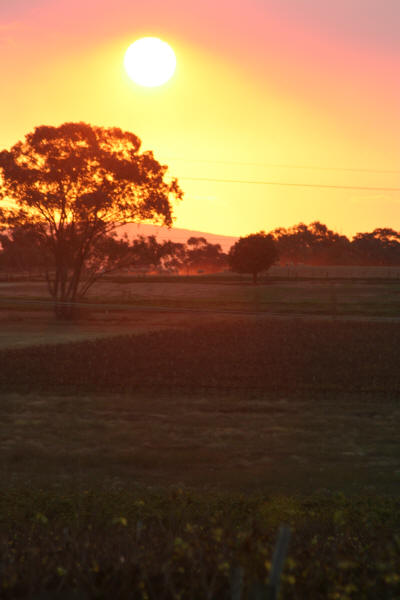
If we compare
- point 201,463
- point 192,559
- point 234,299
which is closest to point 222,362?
point 201,463

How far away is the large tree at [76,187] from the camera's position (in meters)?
41.1

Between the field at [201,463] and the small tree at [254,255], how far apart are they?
57203mm

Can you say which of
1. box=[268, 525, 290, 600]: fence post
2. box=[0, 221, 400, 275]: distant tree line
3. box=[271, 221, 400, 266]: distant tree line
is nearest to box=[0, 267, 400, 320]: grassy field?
box=[268, 525, 290, 600]: fence post

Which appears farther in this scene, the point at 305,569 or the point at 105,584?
the point at 305,569

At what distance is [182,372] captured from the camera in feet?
59.8

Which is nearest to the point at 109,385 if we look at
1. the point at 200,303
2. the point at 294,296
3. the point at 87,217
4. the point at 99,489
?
the point at 99,489

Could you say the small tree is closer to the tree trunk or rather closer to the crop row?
the tree trunk

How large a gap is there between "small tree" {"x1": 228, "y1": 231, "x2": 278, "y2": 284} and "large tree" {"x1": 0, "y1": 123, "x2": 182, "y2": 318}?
131 ft

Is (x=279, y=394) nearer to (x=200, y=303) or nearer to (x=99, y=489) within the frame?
(x=99, y=489)

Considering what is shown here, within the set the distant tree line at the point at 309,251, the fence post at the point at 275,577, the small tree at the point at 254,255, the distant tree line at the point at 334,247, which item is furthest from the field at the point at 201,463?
the distant tree line at the point at 334,247

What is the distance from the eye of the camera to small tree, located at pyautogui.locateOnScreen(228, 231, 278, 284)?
82.8 meters

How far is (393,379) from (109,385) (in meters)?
8.28

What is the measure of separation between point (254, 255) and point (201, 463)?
2883 inches

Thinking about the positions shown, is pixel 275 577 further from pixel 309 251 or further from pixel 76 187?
pixel 309 251
